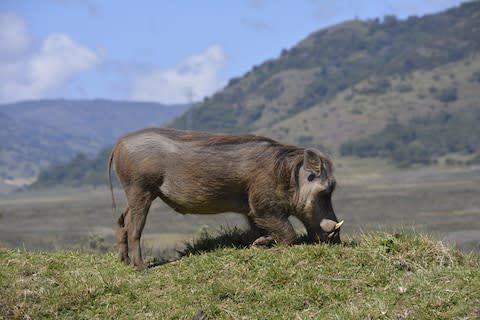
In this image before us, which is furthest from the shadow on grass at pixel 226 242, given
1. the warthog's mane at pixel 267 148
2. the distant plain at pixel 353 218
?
the distant plain at pixel 353 218

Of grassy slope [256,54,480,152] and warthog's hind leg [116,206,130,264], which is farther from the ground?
warthog's hind leg [116,206,130,264]

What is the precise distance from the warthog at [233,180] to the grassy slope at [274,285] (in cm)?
47

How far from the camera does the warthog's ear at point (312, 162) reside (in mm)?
9570

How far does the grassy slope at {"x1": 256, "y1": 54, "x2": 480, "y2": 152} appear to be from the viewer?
156875 millimetres

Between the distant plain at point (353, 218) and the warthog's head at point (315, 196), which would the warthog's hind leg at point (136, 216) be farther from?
the distant plain at point (353, 218)

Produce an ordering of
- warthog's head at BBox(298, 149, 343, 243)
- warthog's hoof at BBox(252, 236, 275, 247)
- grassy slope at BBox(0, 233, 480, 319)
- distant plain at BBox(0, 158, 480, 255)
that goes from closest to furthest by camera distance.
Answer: grassy slope at BBox(0, 233, 480, 319), warthog's hoof at BBox(252, 236, 275, 247), warthog's head at BBox(298, 149, 343, 243), distant plain at BBox(0, 158, 480, 255)

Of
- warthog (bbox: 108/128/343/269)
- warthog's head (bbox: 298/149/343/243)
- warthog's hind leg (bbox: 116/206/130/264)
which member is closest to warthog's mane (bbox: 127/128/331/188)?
warthog (bbox: 108/128/343/269)

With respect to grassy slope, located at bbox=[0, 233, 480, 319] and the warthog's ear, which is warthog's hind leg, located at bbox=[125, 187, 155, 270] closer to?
grassy slope, located at bbox=[0, 233, 480, 319]

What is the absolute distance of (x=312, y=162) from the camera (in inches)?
377

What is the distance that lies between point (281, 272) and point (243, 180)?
5.05 ft

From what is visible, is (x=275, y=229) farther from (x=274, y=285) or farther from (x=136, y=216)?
(x=136, y=216)

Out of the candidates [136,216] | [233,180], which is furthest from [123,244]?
[233,180]

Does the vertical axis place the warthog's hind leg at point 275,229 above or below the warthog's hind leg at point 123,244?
above

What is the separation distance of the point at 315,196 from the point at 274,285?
1692 mm
